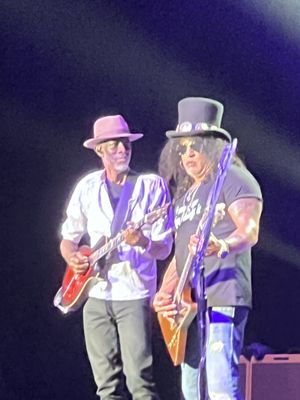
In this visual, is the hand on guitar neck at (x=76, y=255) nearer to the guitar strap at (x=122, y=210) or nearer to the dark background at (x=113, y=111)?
the guitar strap at (x=122, y=210)

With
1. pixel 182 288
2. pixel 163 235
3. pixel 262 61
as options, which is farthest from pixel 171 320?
pixel 262 61

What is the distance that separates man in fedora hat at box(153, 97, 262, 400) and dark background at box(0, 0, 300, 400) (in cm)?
85

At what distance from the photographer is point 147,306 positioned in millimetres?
3361

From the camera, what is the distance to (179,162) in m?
3.48

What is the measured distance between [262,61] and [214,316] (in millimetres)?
1671

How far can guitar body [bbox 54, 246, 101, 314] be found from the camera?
Answer: 3502 millimetres

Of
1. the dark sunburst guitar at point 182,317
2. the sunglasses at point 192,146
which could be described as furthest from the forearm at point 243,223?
the sunglasses at point 192,146

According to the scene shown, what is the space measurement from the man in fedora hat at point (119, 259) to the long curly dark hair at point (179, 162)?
0.18ft

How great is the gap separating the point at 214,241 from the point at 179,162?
656mm

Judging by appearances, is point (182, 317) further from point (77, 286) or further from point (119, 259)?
point (77, 286)

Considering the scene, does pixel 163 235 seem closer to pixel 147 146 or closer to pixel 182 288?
pixel 182 288

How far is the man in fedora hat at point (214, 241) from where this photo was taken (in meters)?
2.95

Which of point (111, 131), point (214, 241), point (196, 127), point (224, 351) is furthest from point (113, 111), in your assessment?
point (224, 351)

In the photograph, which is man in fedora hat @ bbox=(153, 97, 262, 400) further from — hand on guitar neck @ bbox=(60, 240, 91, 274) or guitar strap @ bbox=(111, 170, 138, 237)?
hand on guitar neck @ bbox=(60, 240, 91, 274)
